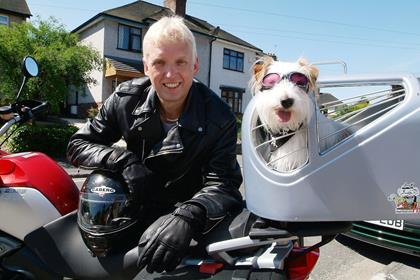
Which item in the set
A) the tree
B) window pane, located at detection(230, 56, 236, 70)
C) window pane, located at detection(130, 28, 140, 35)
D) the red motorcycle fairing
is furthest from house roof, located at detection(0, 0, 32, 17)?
the red motorcycle fairing

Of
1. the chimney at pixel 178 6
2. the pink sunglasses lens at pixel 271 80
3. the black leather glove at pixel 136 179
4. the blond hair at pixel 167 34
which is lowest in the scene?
the black leather glove at pixel 136 179

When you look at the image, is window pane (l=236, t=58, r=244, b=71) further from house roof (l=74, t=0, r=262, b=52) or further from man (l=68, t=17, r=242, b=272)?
man (l=68, t=17, r=242, b=272)

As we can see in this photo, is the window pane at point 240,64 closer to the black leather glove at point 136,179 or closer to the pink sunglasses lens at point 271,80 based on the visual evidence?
the pink sunglasses lens at point 271,80

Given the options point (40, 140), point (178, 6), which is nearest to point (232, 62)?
point (178, 6)

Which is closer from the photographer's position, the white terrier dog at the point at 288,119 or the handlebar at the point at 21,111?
the white terrier dog at the point at 288,119

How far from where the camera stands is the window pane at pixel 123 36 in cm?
2559

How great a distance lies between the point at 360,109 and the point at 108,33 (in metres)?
25.3

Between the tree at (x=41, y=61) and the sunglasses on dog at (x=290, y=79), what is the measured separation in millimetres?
10855

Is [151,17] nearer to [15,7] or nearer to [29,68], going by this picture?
[15,7]

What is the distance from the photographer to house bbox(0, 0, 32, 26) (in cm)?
3109

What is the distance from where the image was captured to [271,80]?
5.54 ft

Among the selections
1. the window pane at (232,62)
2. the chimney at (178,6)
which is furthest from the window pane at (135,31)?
the window pane at (232,62)

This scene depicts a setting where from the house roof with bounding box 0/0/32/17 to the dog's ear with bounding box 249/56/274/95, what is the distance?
3464 cm

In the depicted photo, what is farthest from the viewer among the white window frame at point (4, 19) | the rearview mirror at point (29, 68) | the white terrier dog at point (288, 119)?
the white window frame at point (4, 19)
